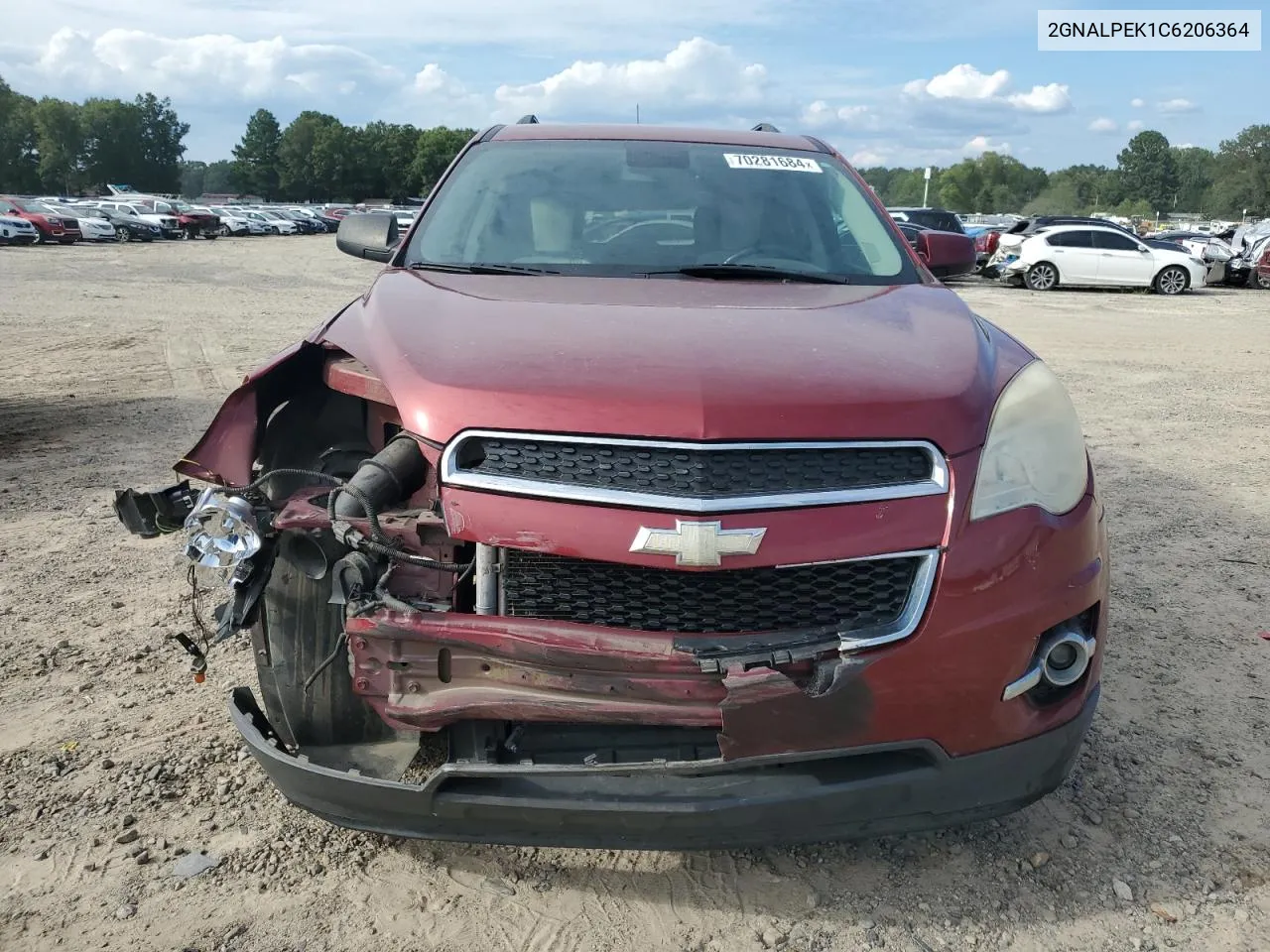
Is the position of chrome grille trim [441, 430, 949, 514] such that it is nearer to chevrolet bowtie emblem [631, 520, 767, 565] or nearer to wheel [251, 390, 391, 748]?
chevrolet bowtie emblem [631, 520, 767, 565]

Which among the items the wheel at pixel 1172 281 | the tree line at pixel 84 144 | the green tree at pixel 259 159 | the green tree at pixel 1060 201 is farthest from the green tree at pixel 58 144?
the wheel at pixel 1172 281

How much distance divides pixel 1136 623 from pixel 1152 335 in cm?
1149

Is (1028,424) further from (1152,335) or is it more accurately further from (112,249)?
(112,249)

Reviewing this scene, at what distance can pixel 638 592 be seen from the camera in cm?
219

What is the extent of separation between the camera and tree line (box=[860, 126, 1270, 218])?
91875 mm

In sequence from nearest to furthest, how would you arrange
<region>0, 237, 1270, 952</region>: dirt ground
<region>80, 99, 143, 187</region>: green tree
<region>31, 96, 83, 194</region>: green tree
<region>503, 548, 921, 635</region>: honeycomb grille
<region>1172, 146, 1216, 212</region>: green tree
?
1. <region>503, 548, 921, 635</region>: honeycomb grille
2. <region>0, 237, 1270, 952</region>: dirt ground
3. <region>31, 96, 83, 194</region>: green tree
4. <region>80, 99, 143, 187</region>: green tree
5. <region>1172, 146, 1216, 212</region>: green tree

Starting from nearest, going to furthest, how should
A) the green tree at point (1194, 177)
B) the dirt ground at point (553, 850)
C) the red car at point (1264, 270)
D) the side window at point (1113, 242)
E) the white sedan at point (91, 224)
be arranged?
the dirt ground at point (553, 850)
the side window at point (1113, 242)
the red car at point (1264, 270)
the white sedan at point (91, 224)
the green tree at point (1194, 177)

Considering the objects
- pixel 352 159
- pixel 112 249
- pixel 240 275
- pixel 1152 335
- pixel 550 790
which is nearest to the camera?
pixel 550 790

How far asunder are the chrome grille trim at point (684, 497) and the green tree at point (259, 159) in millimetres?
120595

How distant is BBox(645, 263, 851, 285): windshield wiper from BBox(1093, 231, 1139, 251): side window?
20885 millimetres

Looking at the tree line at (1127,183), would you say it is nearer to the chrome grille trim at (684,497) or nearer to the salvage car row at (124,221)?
the salvage car row at (124,221)

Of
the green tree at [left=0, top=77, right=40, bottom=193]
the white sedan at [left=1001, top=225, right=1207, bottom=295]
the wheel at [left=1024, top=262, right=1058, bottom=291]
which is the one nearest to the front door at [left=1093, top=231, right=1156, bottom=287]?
the white sedan at [left=1001, top=225, right=1207, bottom=295]

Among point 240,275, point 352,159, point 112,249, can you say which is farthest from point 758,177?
point 352,159

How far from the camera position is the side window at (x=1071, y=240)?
21750mm
